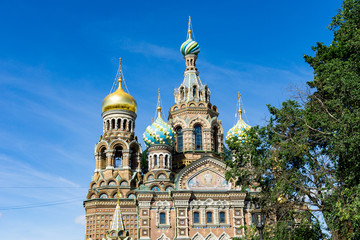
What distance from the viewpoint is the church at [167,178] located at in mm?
26375

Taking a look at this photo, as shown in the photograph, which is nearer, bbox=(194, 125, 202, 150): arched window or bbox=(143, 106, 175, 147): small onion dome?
bbox=(143, 106, 175, 147): small onion dome

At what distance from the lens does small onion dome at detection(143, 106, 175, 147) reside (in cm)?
2900

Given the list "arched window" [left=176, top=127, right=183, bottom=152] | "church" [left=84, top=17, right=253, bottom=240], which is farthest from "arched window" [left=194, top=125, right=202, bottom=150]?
"arched window" [left=176, top=127, right=183, bottom=152]

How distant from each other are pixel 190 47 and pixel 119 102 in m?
7.74

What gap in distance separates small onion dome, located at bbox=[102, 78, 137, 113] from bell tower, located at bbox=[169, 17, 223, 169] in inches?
122

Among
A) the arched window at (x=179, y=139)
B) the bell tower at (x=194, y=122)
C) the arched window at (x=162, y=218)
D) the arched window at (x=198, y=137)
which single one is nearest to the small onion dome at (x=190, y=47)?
the bell tower at (x=194, y=122)

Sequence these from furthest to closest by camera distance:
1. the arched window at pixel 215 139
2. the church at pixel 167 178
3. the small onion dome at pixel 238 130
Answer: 1. the arched window at pixel 215 139
2. the small onion dome at pixel 238 130
3. the church at pixel 167 178

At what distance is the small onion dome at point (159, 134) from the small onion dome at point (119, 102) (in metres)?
3.02

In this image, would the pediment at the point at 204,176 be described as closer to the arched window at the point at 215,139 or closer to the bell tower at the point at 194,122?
the bell tower at the point at 194,122

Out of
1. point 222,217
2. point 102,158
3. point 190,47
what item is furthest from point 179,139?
point 190,47

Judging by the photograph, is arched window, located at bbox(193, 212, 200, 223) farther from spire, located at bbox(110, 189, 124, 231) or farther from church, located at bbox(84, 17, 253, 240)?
spire, located at bbox(110, 189, 124, 231)

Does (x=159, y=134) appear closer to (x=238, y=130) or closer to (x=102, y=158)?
(x=102, y=158)

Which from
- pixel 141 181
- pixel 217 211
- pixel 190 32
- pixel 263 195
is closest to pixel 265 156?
pixel 263 195

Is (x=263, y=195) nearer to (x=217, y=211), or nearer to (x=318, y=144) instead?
(x=318, y=144)
